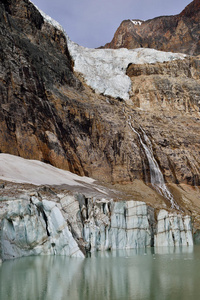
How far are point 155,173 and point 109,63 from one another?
149ft

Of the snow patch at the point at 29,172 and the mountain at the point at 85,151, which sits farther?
the snow patch at the point at 29,172

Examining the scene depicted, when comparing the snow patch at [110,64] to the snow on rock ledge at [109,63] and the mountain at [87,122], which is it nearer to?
the snow on rock ledge at [109,63]

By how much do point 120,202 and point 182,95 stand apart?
52252 mm

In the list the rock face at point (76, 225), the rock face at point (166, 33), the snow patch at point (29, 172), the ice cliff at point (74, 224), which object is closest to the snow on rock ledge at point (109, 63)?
the rock face at point (166, 33)

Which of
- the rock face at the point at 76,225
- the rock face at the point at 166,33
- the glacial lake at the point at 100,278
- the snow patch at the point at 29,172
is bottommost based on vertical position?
the glacial lake at the point at 100,278

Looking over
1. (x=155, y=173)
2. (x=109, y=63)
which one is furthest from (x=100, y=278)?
(x=109, y=63)

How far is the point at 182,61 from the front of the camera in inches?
3164

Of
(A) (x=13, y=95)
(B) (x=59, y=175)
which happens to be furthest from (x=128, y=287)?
(A) (x=13, y=95)

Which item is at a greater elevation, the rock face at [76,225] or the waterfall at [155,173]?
the waterfall at [155,173]

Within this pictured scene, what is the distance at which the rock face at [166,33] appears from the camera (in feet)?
363

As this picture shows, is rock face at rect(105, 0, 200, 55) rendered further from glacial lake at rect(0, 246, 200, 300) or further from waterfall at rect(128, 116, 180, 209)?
glacial lake at rect(0, 246, 200, 300)

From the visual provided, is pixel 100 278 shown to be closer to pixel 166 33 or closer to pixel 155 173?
pixel 155 173

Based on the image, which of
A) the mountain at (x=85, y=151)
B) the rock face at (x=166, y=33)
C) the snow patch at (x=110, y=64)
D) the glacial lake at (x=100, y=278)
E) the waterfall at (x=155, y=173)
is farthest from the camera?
the rock face at (x=166, y=33)

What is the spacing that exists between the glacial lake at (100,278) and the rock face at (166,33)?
101388 mm
